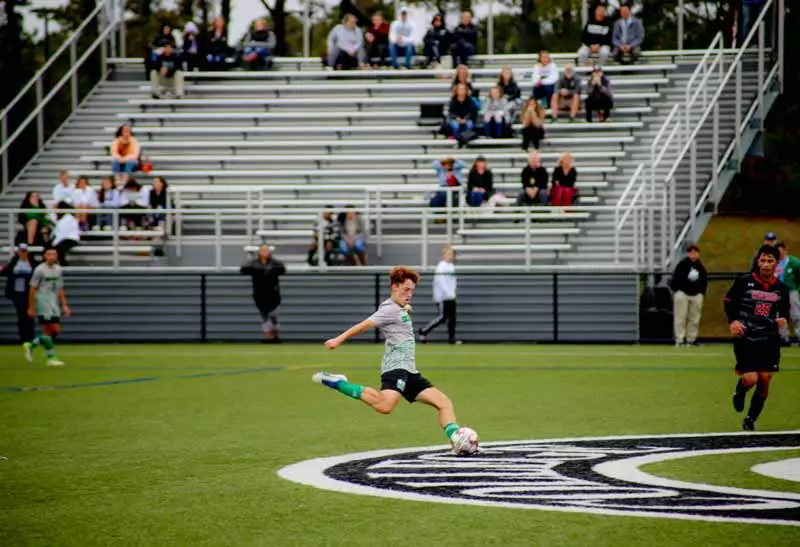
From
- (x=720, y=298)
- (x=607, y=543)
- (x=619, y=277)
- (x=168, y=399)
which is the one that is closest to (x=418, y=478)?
(x=607, y=543)

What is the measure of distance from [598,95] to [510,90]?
5.98 feet

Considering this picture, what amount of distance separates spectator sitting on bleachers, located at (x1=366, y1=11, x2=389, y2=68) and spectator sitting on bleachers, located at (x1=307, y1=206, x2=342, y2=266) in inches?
289

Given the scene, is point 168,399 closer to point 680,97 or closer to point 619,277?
point 619,277

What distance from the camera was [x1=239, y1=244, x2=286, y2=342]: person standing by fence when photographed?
1133 inches

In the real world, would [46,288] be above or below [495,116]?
below

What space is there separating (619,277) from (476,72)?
8.21m

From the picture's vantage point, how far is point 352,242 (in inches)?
1167

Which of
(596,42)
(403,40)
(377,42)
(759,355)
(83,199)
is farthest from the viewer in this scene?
(377,42)

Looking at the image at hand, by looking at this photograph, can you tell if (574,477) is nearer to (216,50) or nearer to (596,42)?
(596,42)

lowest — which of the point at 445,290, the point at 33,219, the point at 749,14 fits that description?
the point at 445,290

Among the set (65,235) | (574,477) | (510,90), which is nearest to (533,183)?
(510,90)

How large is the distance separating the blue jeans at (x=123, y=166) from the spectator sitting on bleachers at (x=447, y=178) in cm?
639

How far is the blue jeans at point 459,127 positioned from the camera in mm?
32188

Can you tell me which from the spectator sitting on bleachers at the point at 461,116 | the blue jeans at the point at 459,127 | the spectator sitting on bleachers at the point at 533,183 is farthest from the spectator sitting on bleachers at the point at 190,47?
the spectator sitting on bleachers at the point at 533,183
